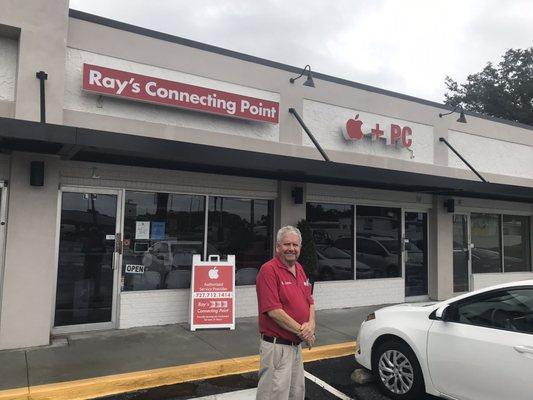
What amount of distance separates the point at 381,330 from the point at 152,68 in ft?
18.8

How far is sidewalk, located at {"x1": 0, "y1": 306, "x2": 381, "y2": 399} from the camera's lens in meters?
5.18

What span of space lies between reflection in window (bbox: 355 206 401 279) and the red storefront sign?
10.8ft

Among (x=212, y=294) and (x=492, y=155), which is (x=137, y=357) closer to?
(x=212, y=294)

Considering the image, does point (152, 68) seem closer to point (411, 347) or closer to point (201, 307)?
point (201, 307)

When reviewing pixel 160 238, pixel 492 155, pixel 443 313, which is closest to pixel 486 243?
pixel 492 155

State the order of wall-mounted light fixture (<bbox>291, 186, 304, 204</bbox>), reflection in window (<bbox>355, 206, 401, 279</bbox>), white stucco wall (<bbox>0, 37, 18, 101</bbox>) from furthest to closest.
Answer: reflection in window (<bbox>355, 206, 401, 279</bbox>)
wall-mounted light fixture (<bbox>291, 186, 304, 204</bbox>)
white stucco wall (<bbox>0, 37, 18, 101</bbox>)

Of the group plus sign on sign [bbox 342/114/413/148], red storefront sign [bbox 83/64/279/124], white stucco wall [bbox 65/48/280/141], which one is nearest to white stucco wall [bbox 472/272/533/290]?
plus sign on sign [bbox 342/114/413/148]

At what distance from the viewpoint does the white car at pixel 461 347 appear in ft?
13.0

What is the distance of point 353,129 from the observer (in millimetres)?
10023

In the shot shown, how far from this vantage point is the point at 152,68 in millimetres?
7898

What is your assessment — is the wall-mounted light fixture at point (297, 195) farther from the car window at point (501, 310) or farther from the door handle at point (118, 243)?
the car window at point (501, 310)

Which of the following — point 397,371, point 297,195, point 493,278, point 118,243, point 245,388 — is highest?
point 297,195

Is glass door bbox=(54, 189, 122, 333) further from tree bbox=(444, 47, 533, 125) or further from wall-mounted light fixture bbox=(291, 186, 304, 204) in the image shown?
tree bbox=(444, 47, 533, 125)

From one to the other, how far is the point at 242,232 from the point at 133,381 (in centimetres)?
410
